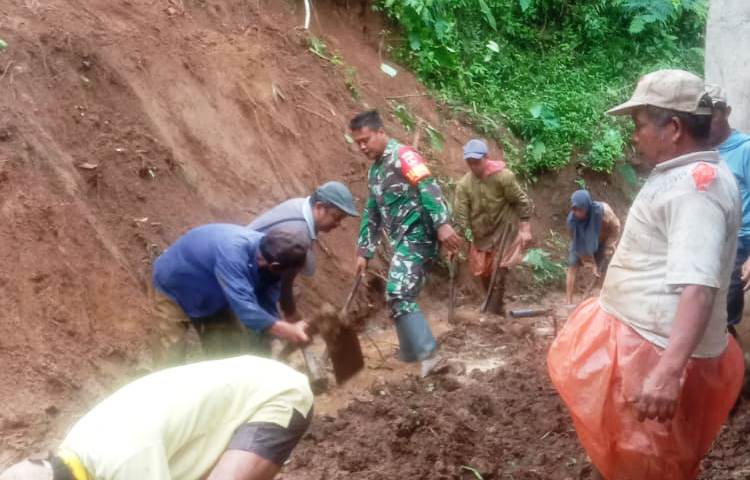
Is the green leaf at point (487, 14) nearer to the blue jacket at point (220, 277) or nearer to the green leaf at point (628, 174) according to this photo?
the green leaf at point (628, 174)

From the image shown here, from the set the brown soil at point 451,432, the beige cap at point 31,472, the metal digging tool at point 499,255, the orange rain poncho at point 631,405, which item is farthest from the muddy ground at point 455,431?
the beige cap at point 31,472

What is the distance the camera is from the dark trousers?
5223mm

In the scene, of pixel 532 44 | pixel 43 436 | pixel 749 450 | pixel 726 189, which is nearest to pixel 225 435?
pixel 726 189

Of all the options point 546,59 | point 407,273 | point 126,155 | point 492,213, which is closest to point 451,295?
point 492,213

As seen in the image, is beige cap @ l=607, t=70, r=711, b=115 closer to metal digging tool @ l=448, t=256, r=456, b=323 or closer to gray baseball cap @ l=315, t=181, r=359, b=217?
gray baseball cap @ l=315, t=181, r=359, b=217

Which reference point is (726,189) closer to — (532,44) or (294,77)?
(294,77)

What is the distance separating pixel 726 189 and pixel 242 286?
271cm

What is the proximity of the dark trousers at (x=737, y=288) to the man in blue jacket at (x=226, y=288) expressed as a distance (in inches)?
93.5

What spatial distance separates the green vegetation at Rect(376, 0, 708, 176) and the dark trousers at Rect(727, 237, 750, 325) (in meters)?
7.07

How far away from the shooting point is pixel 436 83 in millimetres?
12461

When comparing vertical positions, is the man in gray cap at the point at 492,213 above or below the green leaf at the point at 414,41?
below

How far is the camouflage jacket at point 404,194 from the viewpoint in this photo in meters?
7.21

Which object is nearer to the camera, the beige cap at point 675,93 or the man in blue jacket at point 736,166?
the beige cap at point 675,93

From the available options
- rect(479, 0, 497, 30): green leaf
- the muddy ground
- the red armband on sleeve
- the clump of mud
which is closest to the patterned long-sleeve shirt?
the muddy ground
